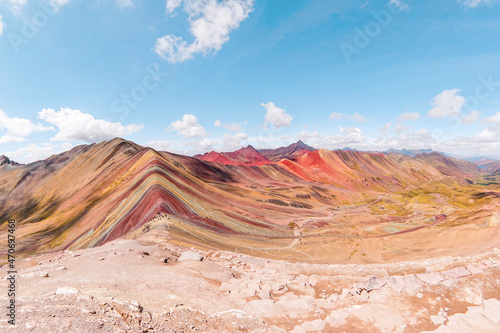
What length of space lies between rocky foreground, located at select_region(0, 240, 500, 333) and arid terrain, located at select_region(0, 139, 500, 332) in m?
0.06

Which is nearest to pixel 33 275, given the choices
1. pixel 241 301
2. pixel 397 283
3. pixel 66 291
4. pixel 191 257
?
pixel 66 291

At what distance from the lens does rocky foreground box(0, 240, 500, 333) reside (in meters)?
8.56

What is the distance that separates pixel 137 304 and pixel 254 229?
43.2 meters

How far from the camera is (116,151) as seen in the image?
310 feet

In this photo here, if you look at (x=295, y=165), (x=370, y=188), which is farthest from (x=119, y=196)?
(x=370, y=188)

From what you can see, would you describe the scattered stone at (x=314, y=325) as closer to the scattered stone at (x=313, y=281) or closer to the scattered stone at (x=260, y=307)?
the scattered stone at (x=260, y=307)

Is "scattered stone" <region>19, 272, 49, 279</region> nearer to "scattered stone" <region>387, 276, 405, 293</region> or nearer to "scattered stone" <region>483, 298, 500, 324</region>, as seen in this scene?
"scattered stone" <region>387, 276, 405, 293</region>

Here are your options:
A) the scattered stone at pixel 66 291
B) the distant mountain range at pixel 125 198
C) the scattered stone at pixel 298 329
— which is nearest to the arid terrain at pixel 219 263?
the scattered stone at pixel 66 291

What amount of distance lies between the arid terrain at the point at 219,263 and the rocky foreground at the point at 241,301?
2.4 inches

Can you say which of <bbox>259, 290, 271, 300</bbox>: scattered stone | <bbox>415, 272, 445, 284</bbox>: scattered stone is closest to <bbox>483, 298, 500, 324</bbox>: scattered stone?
<bbox>415, 272, 445, 284</bbox>: scattered stone

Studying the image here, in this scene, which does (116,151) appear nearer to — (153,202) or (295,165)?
(153,202)

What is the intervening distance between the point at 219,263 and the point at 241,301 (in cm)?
706

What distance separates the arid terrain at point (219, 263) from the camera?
9.93 m

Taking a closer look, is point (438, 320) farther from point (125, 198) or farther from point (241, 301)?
point (125, 198)
